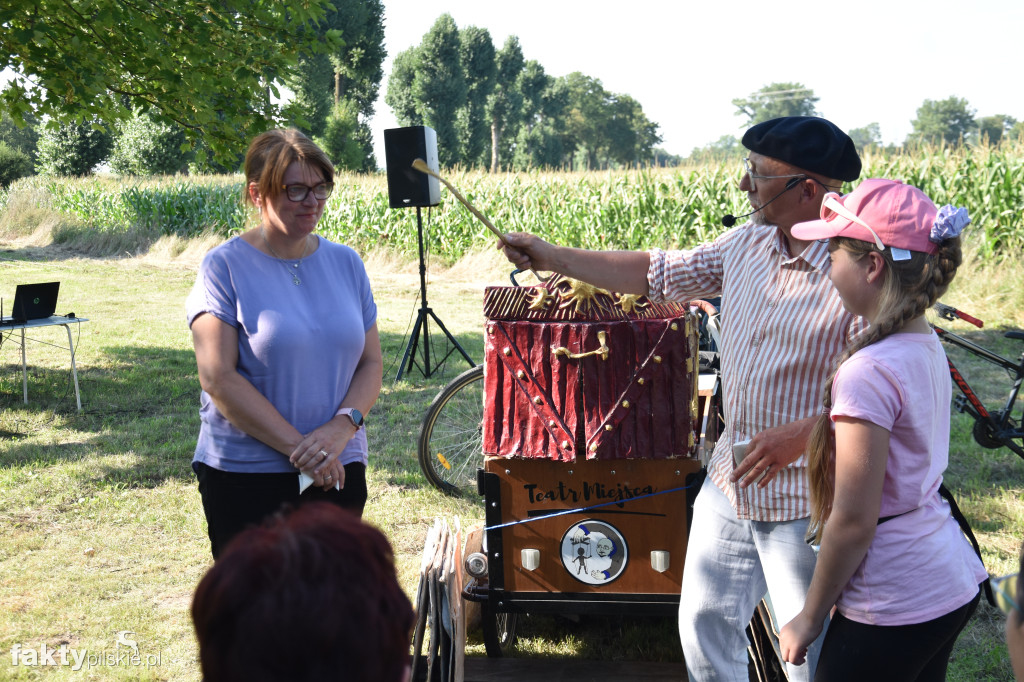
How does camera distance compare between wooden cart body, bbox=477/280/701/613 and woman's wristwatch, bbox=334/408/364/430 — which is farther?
wooden cart body, bbox=477/280/701/613

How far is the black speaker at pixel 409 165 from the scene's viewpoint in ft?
22.9

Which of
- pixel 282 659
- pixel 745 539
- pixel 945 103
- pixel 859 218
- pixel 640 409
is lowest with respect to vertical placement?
pixel 745 539

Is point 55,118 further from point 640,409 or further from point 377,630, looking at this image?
point 377,630

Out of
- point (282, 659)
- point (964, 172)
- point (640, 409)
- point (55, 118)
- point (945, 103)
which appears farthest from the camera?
point (945, 103)

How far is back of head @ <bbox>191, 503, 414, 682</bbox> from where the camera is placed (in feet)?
2.73

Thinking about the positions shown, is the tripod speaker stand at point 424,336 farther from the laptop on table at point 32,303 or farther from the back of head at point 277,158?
the back of head at point 277,158

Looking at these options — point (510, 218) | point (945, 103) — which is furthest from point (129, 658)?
point (945, 103)

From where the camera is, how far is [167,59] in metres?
5.13

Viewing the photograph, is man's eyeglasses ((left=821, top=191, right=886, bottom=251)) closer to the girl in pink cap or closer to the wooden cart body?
the girl in pink cap

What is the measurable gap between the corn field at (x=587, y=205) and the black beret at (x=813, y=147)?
32.6 feet

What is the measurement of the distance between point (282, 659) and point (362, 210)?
1749 cm

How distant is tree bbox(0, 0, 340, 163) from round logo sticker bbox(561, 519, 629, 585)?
3723mm

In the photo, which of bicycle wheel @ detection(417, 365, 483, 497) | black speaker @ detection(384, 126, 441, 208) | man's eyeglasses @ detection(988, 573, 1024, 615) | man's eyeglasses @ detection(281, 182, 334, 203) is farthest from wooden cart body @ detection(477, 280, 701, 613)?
black speaker @ detection(384, 126, 441, 208)

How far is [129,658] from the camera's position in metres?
3.35
